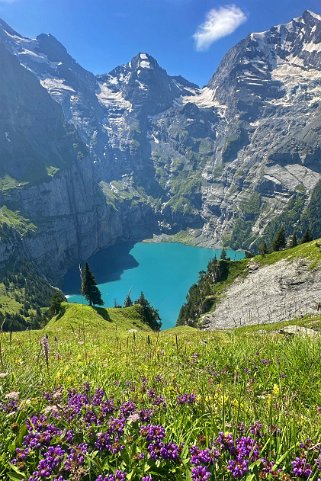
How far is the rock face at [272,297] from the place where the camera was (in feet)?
254

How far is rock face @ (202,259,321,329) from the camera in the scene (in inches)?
3054

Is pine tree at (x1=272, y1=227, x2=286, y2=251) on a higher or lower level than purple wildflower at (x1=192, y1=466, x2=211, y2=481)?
higher

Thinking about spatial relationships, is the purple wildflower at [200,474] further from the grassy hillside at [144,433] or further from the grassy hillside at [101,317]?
the grassy hillside at [101,317]

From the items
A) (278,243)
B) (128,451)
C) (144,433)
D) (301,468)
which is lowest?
(301,468)

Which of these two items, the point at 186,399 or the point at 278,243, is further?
the point at 278,243

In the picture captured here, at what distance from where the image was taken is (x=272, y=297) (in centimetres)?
8944

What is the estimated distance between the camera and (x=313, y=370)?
7.39 m

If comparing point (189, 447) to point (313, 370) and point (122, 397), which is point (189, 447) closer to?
point (122, 397)

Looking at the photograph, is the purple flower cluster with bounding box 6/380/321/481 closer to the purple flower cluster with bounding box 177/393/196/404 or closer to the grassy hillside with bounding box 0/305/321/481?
the grassy hillside with bounding box 0/305/321/481

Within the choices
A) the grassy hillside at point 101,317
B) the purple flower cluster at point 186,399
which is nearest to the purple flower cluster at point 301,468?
the purple flower cluster at point 186,399

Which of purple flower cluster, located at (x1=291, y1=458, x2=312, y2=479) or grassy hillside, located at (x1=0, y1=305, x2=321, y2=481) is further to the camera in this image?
grassy hillside, located at (x1=0, y1=305, x2=321, y2=481)

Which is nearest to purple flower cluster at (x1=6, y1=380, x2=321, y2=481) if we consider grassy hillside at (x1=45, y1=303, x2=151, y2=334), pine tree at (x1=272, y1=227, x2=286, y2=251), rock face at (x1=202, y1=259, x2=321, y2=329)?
grassy hillside at (x1=45, y1=303, x2=151, y2=334)

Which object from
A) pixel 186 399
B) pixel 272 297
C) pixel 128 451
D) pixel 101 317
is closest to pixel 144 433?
pixel 128 451

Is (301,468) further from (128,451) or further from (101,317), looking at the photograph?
(101,317)
